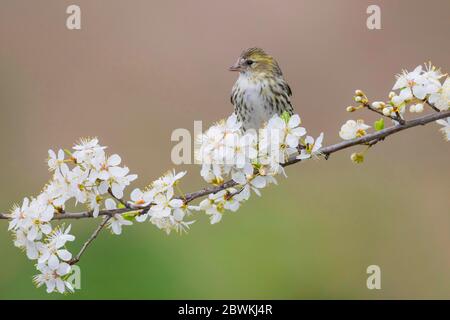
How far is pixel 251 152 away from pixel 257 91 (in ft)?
7.15

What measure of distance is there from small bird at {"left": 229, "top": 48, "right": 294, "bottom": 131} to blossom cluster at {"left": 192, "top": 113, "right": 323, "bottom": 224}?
2.03 metres

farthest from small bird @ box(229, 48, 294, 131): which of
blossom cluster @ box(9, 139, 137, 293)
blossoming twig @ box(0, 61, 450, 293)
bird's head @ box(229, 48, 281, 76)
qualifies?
blossom cluster @ box(9, 139, 137, 293)

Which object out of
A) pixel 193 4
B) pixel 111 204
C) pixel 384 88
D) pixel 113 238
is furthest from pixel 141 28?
pixel 111 204

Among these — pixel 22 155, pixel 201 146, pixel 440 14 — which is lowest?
pixel 201 146

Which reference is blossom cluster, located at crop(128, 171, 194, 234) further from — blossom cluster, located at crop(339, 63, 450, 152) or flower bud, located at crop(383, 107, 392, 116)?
flower bud, located at crop(383, 107, 392, 116)

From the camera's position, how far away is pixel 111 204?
284 cm

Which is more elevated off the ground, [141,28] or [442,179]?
[141,28]

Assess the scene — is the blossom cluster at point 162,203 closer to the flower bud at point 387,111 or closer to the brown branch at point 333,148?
the brown branch at point 333,148

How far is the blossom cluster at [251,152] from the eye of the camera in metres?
2.73

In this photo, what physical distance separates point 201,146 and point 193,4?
245 inches

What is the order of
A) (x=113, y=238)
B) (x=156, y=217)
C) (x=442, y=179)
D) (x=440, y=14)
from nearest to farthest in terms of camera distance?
(x=156, y=217), (x=113, y=238), (x=442, y=179), (x=440, y=14)

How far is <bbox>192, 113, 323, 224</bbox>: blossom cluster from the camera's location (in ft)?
8.97

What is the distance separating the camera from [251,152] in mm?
2740

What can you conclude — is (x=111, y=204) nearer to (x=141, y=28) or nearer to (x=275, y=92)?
(x=275, y=92)
